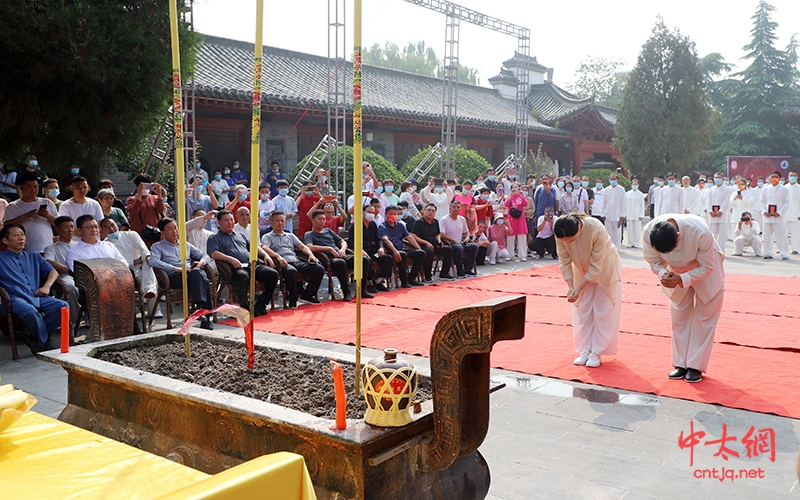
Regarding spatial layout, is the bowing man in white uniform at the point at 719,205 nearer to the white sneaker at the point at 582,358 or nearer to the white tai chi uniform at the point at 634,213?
the white tai chi uniform at the point at 634,213

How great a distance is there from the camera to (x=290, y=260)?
8852mm

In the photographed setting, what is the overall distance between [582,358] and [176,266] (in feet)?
14.7

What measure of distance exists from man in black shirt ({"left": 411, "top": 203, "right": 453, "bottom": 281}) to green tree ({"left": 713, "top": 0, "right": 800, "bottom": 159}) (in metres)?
25.8

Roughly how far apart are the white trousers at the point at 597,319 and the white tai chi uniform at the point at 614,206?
38.9 ft

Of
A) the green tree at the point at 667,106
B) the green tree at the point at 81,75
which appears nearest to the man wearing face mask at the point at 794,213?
the green tree at the point at 667,106

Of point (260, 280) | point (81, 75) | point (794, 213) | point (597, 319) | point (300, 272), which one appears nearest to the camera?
point (81, 75)

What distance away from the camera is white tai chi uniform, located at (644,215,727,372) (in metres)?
4.98

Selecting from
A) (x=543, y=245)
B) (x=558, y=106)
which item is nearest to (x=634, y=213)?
(x=543, y=245)

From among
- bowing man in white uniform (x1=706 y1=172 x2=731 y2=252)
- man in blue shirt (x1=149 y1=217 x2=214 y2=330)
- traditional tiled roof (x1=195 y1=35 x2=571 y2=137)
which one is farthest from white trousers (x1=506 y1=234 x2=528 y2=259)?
man in blue shirt (x1=149 y1=217 x2=214 y2=330)

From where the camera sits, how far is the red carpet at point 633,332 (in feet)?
16.9

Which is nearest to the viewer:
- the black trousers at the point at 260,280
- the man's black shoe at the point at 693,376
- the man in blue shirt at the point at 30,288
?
the man's black shoe at the point at 693,376

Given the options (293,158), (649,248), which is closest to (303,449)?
(649,248)

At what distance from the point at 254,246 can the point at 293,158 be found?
14.2 m

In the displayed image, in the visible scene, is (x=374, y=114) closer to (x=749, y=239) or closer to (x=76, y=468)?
(x=749, y=239)
